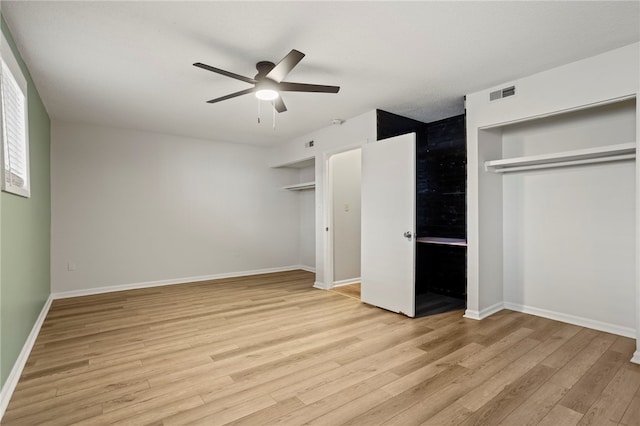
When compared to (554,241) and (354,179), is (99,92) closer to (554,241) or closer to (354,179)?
(354,179)

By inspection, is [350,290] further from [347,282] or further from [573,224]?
[573,224]

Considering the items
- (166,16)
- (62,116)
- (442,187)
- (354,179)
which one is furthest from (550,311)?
(62,116)

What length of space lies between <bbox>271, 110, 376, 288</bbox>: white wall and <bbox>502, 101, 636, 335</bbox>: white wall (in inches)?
68.7

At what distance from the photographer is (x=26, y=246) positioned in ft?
9.24

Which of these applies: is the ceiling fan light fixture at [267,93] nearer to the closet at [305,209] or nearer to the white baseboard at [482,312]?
the white baseboard at [482,312]

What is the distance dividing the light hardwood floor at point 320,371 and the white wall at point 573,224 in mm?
305

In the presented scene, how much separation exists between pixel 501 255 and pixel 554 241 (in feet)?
1.85

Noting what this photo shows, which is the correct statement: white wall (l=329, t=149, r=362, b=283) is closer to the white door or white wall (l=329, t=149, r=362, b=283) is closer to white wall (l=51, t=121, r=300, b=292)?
the white door

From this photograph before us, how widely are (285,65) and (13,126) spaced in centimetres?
222

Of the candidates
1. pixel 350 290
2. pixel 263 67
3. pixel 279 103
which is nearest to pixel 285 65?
pixel 263 67

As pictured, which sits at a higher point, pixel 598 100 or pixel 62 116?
pixel 62 116

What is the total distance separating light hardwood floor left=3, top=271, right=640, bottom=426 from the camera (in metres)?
1.89

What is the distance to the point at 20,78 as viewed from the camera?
8.48 ft

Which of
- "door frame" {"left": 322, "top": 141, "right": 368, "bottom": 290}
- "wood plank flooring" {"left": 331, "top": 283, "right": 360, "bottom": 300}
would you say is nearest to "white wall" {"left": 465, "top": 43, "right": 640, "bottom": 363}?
"wood plank flooring" {"left": 331, "top": 283, "right": 360, "bottom": 300}
